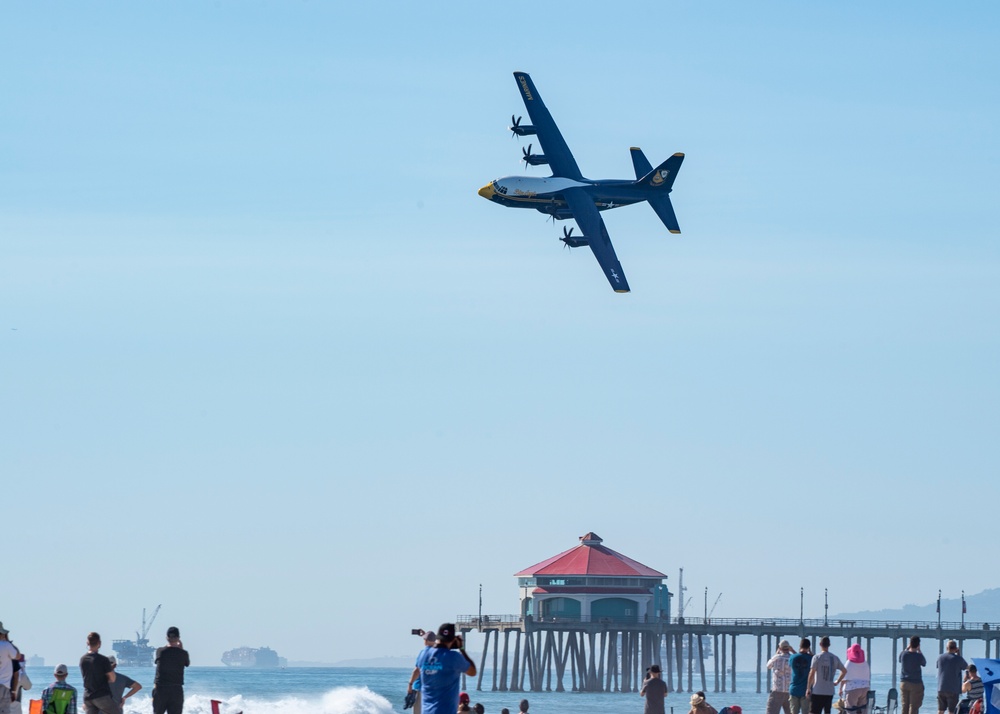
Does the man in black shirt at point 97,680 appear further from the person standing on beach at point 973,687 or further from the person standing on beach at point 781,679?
the person standing on beach at point 973,687

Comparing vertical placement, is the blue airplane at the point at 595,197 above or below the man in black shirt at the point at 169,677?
above

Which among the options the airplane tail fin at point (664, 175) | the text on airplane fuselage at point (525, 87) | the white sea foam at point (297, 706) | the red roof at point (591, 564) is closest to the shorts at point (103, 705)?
the airplane tail fin at point (664, 175)

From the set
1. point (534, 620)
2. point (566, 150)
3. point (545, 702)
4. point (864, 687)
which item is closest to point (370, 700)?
point (545, 702)

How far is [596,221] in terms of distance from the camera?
6150 centimetres

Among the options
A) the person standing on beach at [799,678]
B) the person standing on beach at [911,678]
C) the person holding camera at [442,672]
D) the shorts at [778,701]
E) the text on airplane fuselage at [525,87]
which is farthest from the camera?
the text on airplane fuselage at [525,87]

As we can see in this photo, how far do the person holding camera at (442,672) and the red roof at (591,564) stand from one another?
93.2m

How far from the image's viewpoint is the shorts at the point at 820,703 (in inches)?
1085

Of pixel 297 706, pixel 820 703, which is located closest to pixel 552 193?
pixel 820 703

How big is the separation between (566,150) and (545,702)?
143ft

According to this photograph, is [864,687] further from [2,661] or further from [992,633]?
[992,633]

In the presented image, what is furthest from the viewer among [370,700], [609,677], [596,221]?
[609,677]

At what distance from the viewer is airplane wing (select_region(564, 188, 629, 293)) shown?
200ft

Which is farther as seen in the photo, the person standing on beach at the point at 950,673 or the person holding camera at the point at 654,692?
the person standing on beach at the point at 950,673

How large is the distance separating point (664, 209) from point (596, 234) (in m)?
2.76
